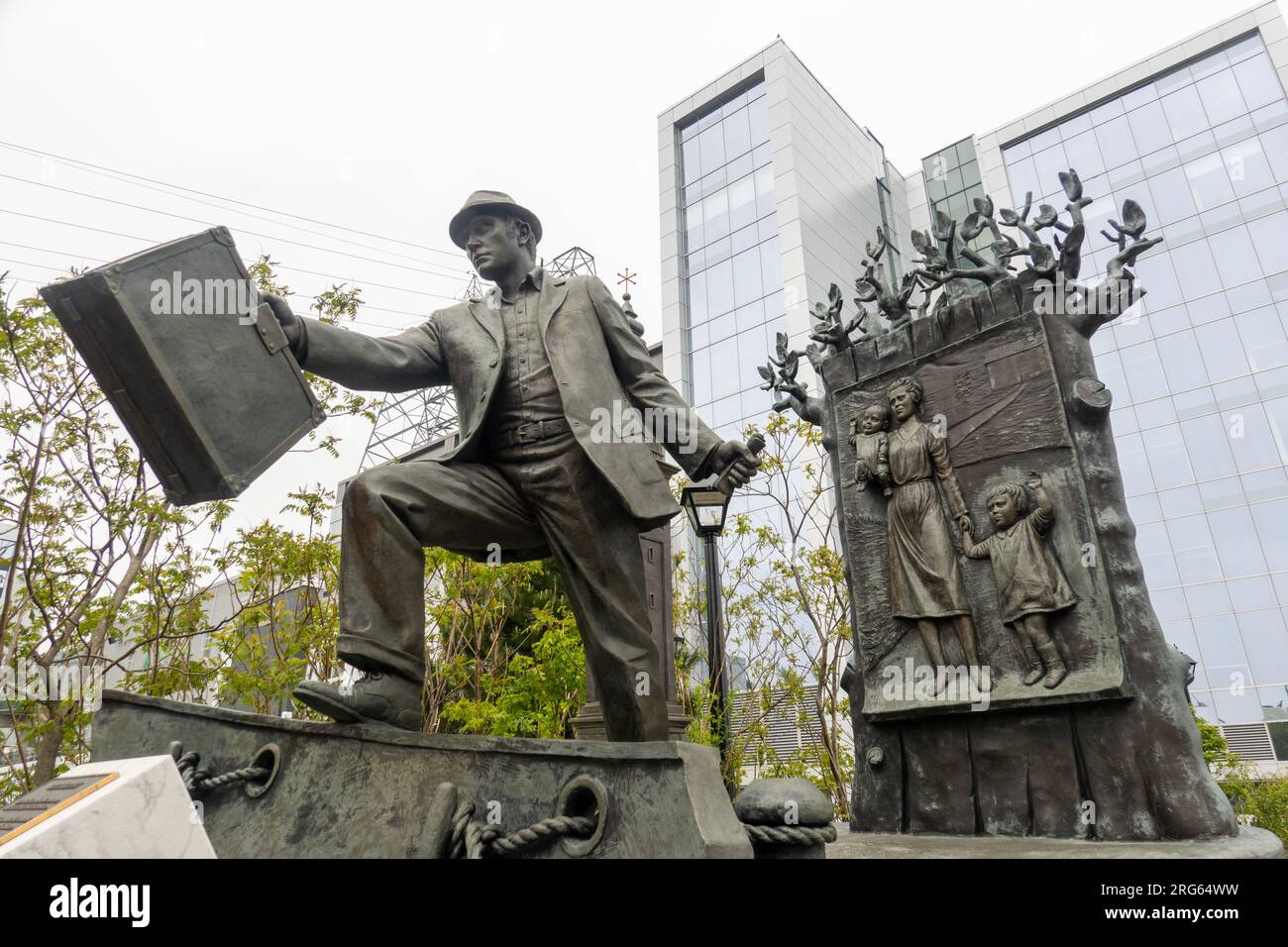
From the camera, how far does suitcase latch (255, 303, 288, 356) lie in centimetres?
257

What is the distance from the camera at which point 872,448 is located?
5594mm

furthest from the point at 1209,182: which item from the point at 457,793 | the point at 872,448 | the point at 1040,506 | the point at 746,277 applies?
the point at 457,793

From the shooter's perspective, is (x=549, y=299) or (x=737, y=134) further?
(x=737, y=134)

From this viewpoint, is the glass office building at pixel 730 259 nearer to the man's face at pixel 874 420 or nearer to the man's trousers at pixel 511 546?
the man's face at pixel 874 420

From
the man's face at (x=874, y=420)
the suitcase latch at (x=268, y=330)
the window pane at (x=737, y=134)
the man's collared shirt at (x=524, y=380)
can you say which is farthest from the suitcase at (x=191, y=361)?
the window pane at (x=737, y=134)

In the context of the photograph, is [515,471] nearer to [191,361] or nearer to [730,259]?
[191,361]

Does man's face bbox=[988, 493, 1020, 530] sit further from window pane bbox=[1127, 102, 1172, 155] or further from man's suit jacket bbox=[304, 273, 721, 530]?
window pane bbox=[1127, 102, 1172, 155]

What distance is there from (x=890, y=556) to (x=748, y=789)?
3371mm

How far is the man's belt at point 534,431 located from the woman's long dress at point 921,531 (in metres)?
3.26

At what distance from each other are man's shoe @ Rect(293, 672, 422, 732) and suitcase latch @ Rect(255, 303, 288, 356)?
42.5 inches

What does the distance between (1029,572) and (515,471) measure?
133 inches

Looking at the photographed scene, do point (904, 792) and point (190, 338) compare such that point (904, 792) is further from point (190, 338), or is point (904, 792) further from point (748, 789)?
point (190, 338)

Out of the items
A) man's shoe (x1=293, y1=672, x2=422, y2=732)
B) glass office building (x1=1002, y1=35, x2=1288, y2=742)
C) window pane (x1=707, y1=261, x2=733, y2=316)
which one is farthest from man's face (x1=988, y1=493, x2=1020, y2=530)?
glass office building (x1=1002, y1=35, x2=1288, y2=742)
